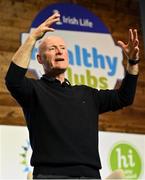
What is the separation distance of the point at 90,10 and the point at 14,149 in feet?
5.20

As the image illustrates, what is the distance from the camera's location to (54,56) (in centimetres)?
176

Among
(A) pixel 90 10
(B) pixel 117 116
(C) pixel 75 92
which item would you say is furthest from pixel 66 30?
(C) pixel 75 92

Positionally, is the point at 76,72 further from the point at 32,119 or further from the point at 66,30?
the point at 32,119

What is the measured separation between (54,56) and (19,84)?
221 millimetres

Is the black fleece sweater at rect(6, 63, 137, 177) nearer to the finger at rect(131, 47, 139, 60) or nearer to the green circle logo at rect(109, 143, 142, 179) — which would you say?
the finger at rect(131, 47, 139, 60)

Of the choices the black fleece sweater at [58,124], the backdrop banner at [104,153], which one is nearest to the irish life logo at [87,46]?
the backdrop banner at [104,153]

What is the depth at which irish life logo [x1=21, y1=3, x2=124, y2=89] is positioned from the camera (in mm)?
4148

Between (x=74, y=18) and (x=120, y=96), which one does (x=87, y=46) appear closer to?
(x=74, y=18)

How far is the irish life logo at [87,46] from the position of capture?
4.15m

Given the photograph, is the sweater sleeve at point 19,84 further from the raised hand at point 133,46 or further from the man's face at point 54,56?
the raised hand at point 133,46

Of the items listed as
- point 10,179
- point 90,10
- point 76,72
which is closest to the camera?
point 10,179

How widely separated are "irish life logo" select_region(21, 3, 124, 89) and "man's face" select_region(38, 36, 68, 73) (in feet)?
7.45

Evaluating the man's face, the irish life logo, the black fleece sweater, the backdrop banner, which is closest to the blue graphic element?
the irish life logo

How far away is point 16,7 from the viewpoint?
4.21 metres
